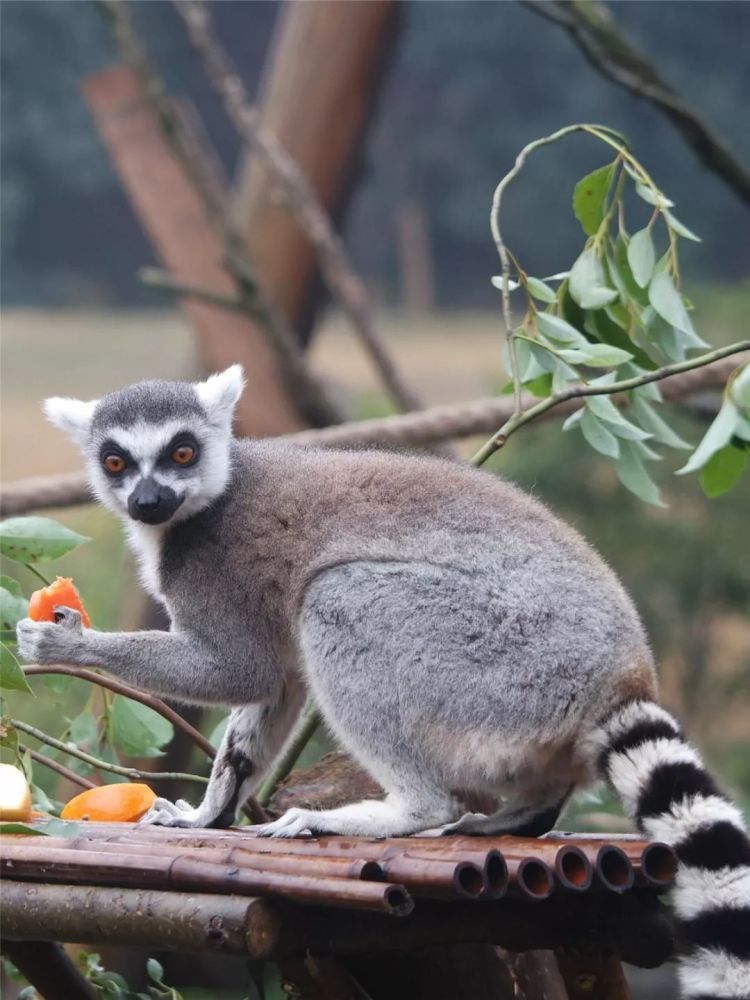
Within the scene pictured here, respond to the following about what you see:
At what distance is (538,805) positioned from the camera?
221cm

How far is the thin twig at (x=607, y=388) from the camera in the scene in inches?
87.4

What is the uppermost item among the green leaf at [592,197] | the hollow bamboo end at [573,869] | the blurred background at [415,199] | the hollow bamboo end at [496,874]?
the green leaf at [592,197]

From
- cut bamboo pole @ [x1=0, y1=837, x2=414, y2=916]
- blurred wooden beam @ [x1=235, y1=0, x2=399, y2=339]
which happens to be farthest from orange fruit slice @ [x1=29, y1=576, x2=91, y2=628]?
blurred wooden beam @ [x1=235, y1=0, x2=399, y2=339]

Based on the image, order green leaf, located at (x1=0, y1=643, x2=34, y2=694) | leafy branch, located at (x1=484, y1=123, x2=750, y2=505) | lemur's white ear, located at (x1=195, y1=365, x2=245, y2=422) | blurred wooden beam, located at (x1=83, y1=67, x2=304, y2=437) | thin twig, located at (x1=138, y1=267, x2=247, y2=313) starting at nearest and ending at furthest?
green leaf, located at (x1=0, y1=643, x2=34, y2=694) < leafy branch, located at (x1=484, y1=123, x2=750, y2=505) < lemur's white ear, located at (x1=195, y1=365, x2=245, y2=422) < thin twig, located at (x1=138, y1=267, x2=247, y2=313) < blurred wooden beam, located at (x1=83, y1=67, x2=304, y2=437)

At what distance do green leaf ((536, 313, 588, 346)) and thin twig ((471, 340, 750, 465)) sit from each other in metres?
0.09

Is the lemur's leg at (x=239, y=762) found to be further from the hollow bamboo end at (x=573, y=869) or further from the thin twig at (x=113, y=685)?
the hollow bamboo end at (x=573, y=869)

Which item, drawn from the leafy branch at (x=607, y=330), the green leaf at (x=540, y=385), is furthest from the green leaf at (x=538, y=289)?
the green leaf at (x=540, y=385)

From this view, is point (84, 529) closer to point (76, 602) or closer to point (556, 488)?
point (556, 488)

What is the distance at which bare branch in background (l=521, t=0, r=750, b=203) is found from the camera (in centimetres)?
367

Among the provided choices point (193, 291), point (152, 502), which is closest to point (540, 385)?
point (152, 502)

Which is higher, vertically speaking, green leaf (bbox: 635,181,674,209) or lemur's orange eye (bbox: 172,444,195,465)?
green leaf (bbox: 635,181,674,209)

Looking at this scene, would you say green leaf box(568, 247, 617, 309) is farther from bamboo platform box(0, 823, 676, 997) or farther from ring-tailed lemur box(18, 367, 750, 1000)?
bamboo platform box(0, 823, 676, 997)

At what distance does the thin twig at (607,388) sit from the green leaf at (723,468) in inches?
6.9

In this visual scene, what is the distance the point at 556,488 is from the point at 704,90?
4.28 meters
